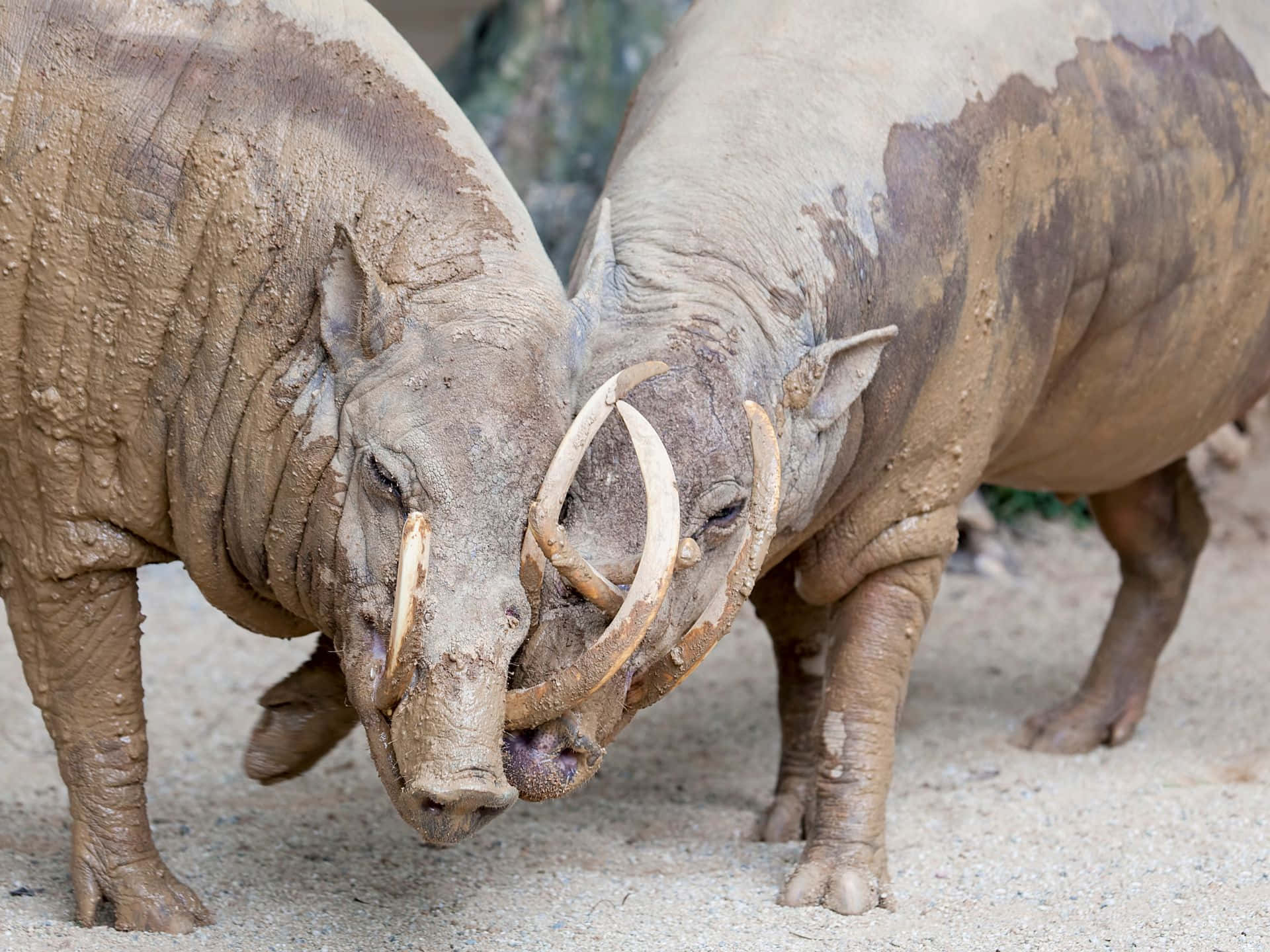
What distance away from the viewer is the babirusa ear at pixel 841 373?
3.52 metres

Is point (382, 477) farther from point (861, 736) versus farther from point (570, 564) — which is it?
point (861, 736)

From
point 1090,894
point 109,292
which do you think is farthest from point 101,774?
point 1090,894

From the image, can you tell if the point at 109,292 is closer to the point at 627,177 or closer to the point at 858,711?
the point at 627,177

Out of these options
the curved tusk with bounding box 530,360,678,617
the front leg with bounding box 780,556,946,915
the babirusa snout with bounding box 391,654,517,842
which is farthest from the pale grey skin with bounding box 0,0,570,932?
the front leg with bounding box 780,556,946,915

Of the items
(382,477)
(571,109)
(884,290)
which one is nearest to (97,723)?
(382,477)

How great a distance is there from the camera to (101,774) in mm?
3652

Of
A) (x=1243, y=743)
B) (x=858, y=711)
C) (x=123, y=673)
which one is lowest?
(x=1243, y=743)

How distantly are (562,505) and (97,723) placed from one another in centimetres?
133

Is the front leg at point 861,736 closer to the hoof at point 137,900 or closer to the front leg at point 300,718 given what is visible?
the front leg at point 300,718

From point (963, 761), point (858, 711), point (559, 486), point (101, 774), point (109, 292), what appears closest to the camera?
point (559, 486)

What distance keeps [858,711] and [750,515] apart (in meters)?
1.01

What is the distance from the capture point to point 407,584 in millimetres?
2840

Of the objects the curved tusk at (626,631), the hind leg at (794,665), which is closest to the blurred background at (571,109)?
the hind leg at (794,665)

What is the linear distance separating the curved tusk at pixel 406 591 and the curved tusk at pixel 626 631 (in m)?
0.21
